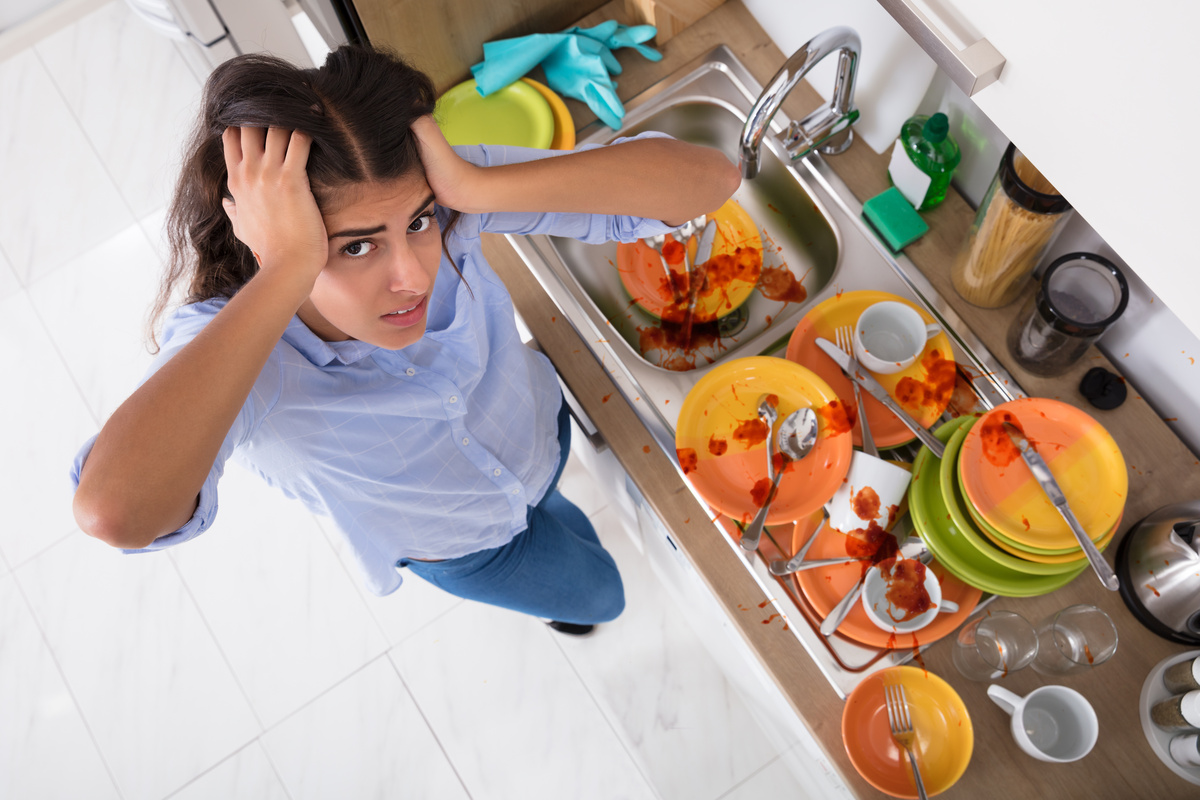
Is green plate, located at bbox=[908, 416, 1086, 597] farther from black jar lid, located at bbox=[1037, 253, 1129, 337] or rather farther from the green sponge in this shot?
the green sponge

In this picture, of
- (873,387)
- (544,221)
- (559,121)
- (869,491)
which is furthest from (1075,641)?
(559,121)

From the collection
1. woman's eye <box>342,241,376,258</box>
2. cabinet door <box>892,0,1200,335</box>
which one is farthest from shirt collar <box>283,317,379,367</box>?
cabinet door <box>892,0,1200,335</box>

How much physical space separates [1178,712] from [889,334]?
0.60m

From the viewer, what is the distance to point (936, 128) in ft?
3.96

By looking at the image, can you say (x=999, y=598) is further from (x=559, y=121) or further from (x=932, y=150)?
(x=559, y=121)

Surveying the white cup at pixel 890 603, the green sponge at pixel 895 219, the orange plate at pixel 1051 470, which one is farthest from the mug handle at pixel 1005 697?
the green sponge at pixel 895 219

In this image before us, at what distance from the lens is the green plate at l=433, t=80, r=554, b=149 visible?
55.6 inches

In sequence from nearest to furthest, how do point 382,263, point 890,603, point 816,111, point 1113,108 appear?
point 1113,108
point 382,263
point 890,603
point 816,111

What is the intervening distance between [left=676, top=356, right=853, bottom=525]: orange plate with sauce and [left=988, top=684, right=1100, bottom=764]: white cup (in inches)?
14.2

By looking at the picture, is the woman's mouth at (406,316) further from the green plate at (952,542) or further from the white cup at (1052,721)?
the white cup at (1052,721)

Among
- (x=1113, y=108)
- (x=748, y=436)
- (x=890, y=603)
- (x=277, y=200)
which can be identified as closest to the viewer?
(x=1113, y=108)

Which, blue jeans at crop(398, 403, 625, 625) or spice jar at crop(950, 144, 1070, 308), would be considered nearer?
spice jar at crop(950, 144, 1070, 308)

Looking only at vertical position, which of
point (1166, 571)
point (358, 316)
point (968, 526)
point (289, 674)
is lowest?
point (289, 674)

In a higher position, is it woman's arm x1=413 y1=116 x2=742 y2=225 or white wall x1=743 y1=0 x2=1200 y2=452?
woman's arm x1=413 y1=116 x2=742 y2=225
